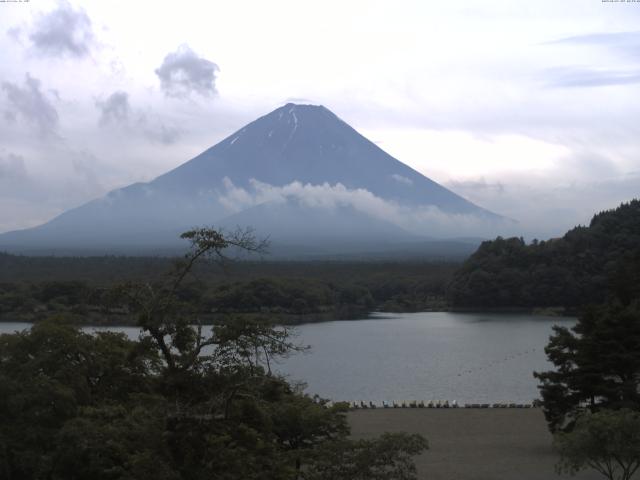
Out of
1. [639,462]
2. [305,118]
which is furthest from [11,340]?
[305,118]

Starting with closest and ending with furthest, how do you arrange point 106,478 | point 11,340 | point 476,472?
point 106,478 → point 11,340 → point 476,472

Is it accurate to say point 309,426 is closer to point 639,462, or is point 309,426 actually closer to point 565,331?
point 639,462

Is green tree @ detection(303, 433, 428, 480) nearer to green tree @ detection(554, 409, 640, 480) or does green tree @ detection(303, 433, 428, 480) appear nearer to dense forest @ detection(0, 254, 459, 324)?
green tree @ detection(554, 409, 640, 480)

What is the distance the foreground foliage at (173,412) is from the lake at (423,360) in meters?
8.14

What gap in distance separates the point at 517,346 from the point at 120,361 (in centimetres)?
2375

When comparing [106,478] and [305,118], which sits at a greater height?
[305,118]

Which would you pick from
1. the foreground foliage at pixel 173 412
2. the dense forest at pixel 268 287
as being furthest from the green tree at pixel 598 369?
the dense forest at pixel 268 287

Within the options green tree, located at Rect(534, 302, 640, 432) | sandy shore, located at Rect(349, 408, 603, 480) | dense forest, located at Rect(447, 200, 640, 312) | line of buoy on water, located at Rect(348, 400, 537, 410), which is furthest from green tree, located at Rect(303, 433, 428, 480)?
dense forest, located at Rect(447, 200, 640, 312)

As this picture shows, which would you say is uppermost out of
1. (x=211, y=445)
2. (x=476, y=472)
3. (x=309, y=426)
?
(x=211, y=445)

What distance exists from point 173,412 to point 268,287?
4080 centimetres

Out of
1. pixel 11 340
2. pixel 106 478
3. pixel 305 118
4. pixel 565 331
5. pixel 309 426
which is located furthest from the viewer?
pixel 305 118

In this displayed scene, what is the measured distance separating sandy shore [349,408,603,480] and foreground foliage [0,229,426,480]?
5090 millimetres

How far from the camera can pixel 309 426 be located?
38.8ft

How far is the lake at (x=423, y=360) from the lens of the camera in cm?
2241
